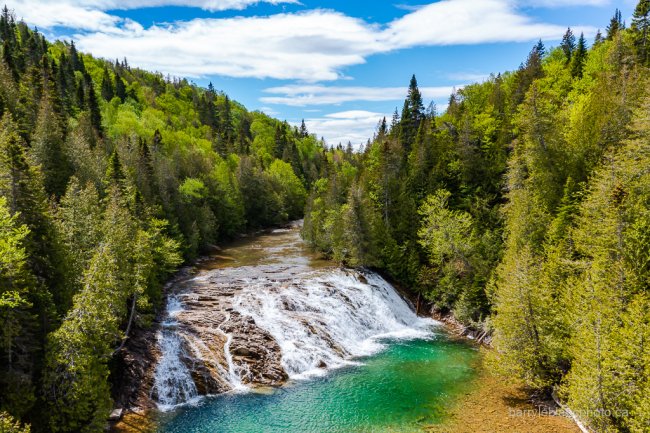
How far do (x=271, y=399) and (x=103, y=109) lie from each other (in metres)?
A: 114

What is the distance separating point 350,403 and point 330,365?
596 centimetres

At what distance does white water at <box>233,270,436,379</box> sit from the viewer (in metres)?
33.4

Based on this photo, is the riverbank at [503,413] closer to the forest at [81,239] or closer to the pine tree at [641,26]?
the forest at [81,239]

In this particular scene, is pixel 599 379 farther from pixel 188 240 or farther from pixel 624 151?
pixel 188 240

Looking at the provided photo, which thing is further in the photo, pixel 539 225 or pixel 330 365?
pixel 539 225

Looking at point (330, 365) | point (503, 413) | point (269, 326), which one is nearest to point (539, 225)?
point (503, 413)

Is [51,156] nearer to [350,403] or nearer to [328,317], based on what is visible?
[328,317]

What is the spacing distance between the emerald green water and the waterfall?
1297 mm

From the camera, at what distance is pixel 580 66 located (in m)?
78.8

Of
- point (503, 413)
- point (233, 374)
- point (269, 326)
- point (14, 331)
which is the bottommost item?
point (503, 413)

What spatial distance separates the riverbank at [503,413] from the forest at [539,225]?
156cm

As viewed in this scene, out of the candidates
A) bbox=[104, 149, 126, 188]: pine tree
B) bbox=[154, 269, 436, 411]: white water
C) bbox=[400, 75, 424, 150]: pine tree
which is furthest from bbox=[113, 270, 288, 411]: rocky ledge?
bbox=[400, 75, 424, 150]: pine tree

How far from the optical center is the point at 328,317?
3900 centimetres

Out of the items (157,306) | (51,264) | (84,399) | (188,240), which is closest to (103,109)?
(188,240)
